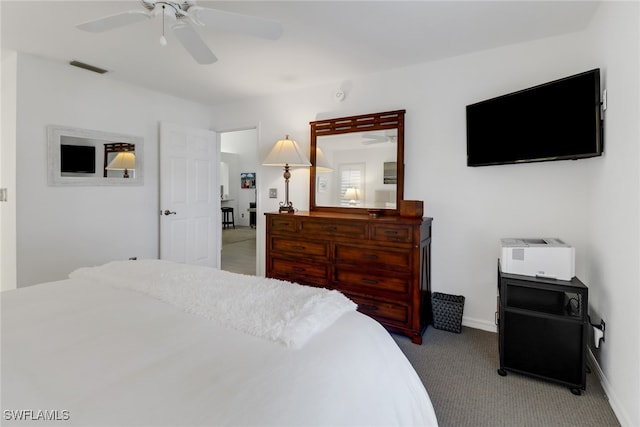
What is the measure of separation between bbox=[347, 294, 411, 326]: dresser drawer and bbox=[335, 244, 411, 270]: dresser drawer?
0.32 metres

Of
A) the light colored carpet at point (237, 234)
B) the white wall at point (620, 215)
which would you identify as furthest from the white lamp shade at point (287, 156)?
the light colored carpet at point (237, 234)

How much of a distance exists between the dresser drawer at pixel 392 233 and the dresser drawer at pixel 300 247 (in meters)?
0.51

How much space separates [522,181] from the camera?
258cm

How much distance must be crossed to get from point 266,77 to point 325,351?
3.06m

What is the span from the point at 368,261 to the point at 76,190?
10.0ft

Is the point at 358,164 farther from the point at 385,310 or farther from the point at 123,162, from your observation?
the point at 123,162

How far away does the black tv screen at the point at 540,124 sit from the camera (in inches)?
78.0

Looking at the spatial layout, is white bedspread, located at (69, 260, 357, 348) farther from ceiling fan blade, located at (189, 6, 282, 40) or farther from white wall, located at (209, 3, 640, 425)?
white wall, located at (209, 3, 640, 425)

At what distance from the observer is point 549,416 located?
1686 millimetres

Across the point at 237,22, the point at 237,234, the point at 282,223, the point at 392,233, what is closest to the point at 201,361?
the point at 237,22

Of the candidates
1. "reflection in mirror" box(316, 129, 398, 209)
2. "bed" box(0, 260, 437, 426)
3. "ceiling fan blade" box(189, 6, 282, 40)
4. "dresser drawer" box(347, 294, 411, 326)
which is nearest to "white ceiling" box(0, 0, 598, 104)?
"ceiling fan blade" box(189, 6, 282, 40)

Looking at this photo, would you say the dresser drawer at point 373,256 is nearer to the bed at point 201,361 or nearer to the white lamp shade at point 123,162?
the bed at point 201,361

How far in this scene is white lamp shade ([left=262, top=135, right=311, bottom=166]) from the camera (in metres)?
3.34

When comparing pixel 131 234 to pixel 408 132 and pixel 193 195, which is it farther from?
pixel 408 132
